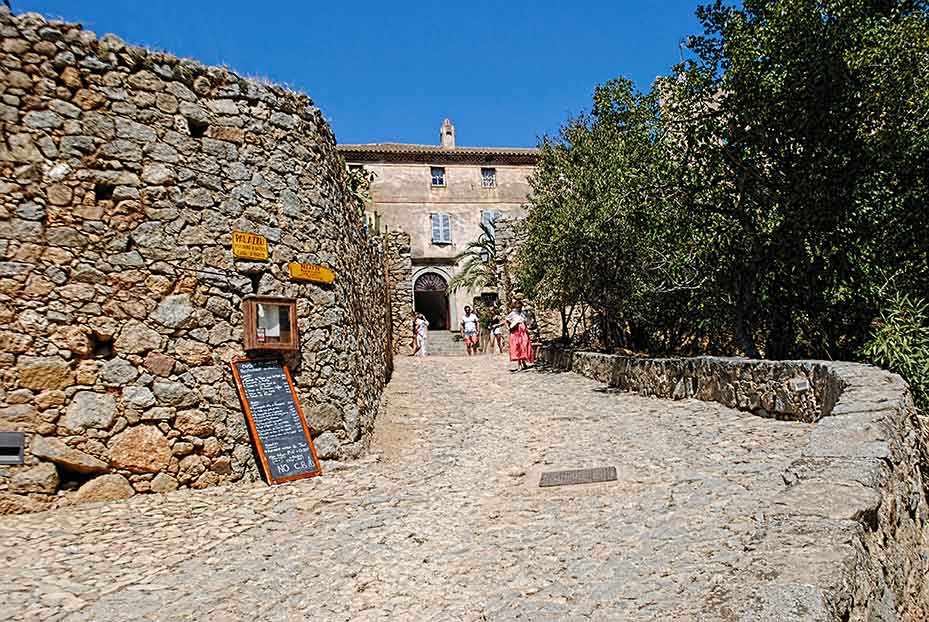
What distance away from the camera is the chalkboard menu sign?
22.3 ft

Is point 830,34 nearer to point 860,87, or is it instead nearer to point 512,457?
point 860,87

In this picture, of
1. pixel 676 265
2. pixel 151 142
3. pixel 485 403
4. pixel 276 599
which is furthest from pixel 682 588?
pixel 676 265

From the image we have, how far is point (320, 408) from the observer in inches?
296

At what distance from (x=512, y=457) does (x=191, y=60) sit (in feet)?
18.0

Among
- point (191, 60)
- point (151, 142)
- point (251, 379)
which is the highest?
point (191, 60)

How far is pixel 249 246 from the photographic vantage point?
7184mm

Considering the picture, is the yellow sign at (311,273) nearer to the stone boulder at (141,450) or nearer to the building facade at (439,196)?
A: the stone boulder at (141,450)

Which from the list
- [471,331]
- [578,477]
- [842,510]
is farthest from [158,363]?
[471,331]

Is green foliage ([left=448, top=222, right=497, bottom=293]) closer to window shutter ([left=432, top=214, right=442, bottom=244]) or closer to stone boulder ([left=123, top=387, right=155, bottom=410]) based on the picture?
window shutter ([left=432, top=214, right=442, bottom=244])

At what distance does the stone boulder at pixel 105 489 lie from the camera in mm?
5934

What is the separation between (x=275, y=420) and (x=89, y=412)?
1.68 metres

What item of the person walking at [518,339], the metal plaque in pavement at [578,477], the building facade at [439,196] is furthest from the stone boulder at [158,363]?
the building facade at [439,196]

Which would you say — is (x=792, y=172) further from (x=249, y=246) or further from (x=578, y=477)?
(x=249, y=246)

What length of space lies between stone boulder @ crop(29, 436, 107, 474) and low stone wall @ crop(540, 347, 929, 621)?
523 centimetres
